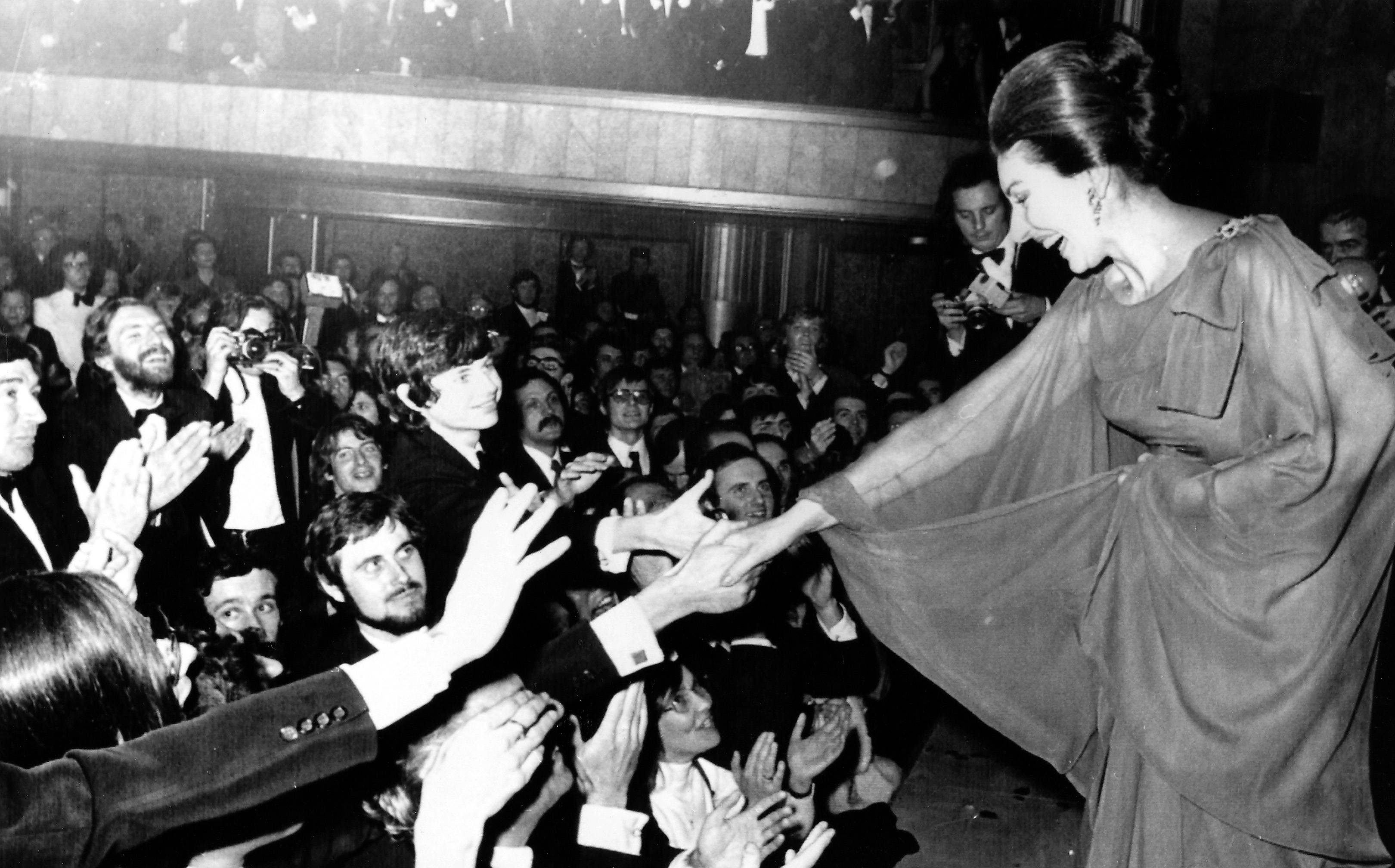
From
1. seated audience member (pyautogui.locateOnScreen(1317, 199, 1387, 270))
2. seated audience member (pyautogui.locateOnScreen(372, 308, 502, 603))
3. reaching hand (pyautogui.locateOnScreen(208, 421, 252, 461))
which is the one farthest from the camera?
seated audience member (pyautogui.locateOnScreen(1317, 199, 1387, 270))

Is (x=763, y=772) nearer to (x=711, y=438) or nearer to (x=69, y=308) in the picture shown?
(x=711, y=438)

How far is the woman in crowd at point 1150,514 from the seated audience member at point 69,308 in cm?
666

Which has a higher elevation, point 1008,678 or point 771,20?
point 771,20

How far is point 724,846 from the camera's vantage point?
A: 237 centimetres

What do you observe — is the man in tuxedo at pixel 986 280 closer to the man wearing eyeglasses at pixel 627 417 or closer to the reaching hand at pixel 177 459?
the man wearing eyeglasses at pixel 627 417

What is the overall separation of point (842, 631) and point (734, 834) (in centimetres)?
207

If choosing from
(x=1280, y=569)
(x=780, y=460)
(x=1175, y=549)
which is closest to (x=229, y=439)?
(x=780, y=460)

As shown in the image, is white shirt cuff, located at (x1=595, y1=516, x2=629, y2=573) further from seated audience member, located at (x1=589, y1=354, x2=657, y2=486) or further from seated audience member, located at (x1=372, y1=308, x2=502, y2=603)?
seated audience member, located at (x1=589, y1=354, x2=657, y2=486)

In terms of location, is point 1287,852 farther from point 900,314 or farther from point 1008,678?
point 900,314

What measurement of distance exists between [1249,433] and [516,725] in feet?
4.37

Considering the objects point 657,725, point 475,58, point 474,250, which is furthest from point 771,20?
point 657,725

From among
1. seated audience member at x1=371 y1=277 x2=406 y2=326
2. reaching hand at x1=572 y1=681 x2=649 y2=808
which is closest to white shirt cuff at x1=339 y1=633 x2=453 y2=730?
reaching hand at x1=572 y1=681 x2=649 y2=808

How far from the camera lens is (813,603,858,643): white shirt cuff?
438cm

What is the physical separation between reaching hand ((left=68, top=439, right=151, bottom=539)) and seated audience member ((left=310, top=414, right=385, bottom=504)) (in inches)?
49.3
